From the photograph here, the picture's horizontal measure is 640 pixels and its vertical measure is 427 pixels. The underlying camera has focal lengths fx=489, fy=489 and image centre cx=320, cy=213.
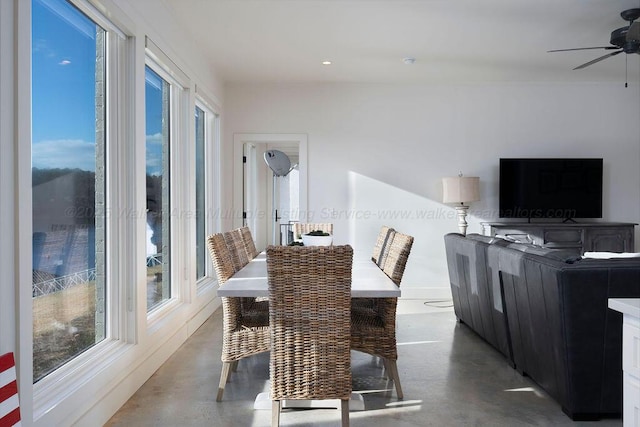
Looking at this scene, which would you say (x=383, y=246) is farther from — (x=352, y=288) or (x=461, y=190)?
(x=461, y=190)

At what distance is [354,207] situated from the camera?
6172 mm

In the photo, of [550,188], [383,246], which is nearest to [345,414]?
[383,246]

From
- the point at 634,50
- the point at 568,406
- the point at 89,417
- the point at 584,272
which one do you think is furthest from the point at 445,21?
the point at 89,417

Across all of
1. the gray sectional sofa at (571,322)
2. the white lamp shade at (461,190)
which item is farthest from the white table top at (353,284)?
the white lamp shade at (461,190)

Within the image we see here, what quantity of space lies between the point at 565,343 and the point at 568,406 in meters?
0.37

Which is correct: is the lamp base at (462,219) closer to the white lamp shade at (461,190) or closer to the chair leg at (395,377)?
the white lamp shade at (461,190)

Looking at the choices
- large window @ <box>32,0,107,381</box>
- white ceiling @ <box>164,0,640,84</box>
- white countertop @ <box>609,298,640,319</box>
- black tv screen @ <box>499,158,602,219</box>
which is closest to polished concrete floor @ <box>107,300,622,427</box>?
large window @ <box>32,0,107,381</box>

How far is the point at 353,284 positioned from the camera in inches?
105

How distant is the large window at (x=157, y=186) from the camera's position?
3652 millimetres

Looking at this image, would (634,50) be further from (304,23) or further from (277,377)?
(277,377)

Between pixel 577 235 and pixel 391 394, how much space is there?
12.6ft

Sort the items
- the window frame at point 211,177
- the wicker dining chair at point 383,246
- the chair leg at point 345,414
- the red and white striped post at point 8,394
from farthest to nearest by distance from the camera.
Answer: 1. the window frame at point 211,177
2. the wicker dining chair at point 383,246
3. the chair leg at point 345,414
4. the red and white striped post at point 8,394

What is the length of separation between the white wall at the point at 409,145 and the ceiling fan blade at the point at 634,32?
8.68 feet

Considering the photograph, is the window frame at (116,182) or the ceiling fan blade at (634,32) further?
the ceiling fan blade at (634,32)
